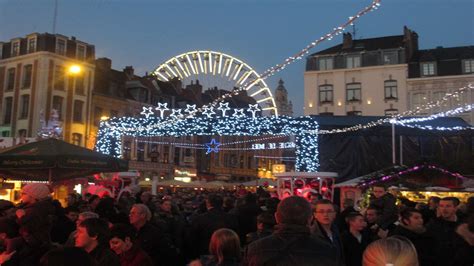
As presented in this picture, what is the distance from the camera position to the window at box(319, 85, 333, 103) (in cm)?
4447

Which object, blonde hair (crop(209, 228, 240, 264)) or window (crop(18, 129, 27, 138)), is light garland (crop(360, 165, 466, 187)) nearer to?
blonde hair (crop(209, 228, 240, 264))

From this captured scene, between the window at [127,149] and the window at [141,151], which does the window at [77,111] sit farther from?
the window at [141,151]

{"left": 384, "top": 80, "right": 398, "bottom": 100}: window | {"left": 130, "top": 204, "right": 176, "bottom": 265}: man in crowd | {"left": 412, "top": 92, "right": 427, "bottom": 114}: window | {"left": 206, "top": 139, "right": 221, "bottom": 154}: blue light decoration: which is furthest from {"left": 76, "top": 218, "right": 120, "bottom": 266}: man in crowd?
{"left": 384, "top": 80, "right": 398, "bottom": 100}: window

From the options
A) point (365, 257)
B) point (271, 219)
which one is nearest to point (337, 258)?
point (365, 257)

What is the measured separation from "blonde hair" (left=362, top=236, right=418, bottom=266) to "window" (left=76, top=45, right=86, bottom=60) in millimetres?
40464

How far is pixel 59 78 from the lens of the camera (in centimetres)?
3875

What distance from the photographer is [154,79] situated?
5091cm

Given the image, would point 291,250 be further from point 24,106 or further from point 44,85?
point 24,106

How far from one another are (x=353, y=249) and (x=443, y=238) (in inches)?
40.1

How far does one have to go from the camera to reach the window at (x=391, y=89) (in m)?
42.4

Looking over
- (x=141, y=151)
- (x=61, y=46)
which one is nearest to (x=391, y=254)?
(x=61, y=46)

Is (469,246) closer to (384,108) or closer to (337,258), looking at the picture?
(337,258)

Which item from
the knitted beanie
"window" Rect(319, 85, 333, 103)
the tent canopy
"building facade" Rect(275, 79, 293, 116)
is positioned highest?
"building facade" Rect(275, 79, 293, 116)

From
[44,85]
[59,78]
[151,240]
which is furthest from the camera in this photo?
[59,78]
